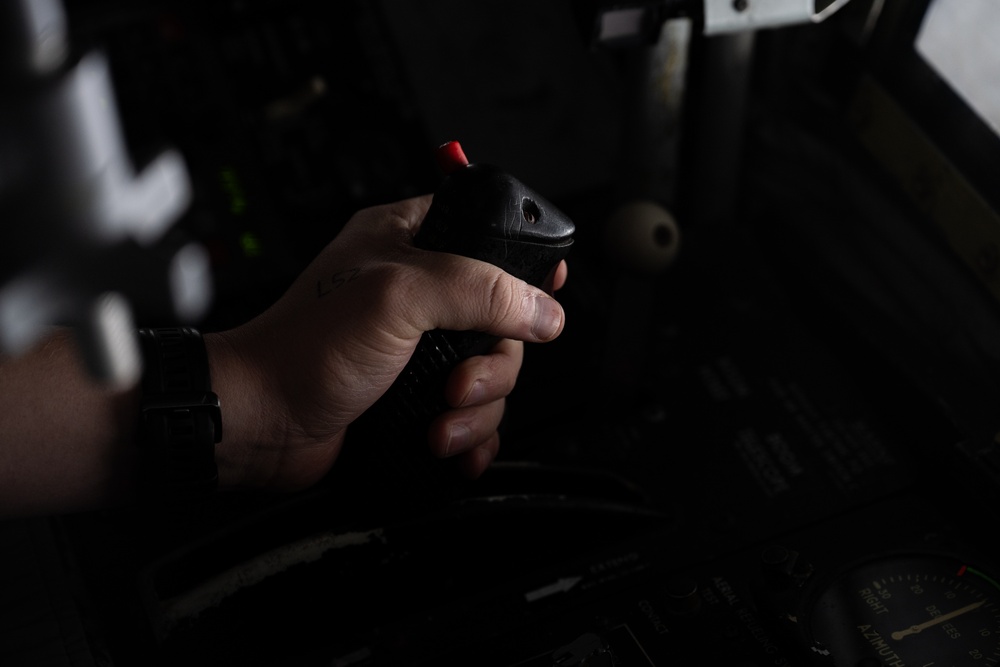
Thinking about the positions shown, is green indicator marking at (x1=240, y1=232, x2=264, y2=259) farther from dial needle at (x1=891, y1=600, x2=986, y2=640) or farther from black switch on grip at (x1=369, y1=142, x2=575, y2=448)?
dial needle at (x1=891, y1=600, x2=986, y2=640)

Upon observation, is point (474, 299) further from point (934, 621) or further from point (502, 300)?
point (934, 621)

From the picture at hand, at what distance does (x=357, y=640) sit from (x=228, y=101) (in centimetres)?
84

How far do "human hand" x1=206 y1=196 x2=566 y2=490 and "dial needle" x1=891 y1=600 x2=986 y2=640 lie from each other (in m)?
0.40

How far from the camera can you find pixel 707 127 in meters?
1.31

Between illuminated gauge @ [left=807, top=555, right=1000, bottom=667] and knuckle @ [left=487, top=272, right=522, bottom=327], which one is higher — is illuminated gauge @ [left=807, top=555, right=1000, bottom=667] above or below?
below

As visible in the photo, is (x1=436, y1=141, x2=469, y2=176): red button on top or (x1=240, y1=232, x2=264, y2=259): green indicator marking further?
(x1=240, y1=232, x2=264, y2=259): green indicator marking

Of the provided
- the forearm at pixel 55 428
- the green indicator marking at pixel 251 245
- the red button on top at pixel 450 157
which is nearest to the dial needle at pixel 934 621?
the red button on top at pixel 450 157

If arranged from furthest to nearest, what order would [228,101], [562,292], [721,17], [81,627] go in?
1. [228,101]
2. [562,292]
3. [721,17]
4. [81,627]

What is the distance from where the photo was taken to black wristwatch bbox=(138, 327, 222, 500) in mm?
838

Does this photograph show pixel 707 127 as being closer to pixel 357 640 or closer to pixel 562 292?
pixel 562 292

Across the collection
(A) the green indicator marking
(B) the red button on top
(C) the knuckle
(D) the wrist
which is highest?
(A) the green indicator marking

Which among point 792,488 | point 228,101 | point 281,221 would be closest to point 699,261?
point 792,488

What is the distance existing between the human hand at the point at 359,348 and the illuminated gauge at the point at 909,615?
1.18ft

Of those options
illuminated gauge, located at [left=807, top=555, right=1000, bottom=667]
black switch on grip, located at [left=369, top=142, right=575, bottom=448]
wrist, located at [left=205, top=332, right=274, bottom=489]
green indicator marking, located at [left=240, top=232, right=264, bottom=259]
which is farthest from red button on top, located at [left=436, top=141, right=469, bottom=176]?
green indicator marking, located at [left=240, top=232, right=264, bottom=259]
